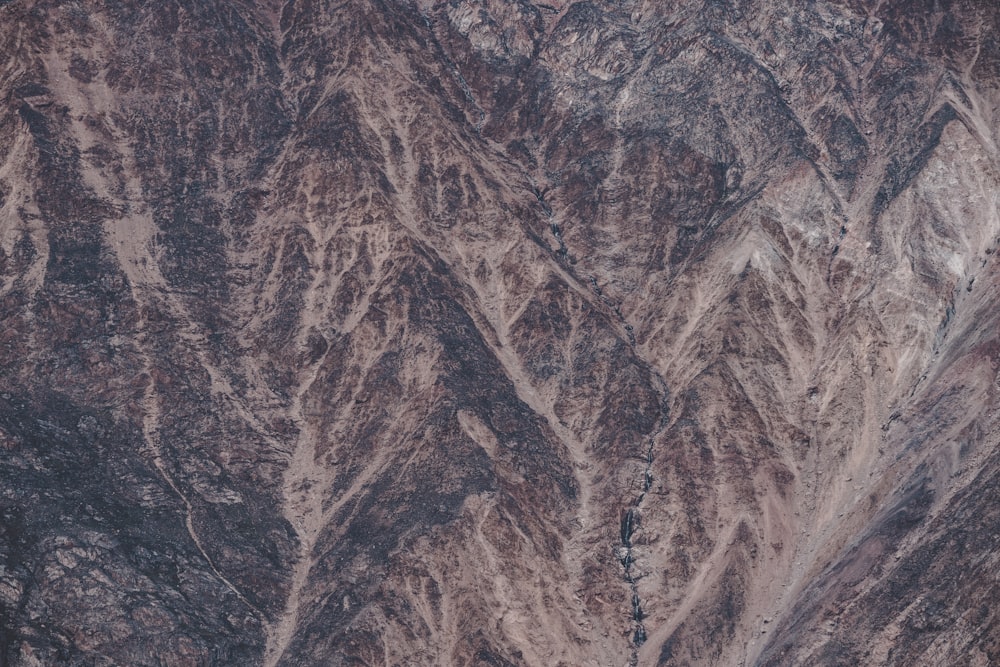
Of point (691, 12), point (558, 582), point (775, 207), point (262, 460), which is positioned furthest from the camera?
point (691, 12)

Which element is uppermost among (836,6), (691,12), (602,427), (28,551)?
(836,6)

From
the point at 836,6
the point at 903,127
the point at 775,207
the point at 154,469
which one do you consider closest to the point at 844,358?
the point at 775,207

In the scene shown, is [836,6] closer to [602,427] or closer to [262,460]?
[602,427]

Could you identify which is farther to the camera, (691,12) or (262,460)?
(691,12)

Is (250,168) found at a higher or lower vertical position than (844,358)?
lower

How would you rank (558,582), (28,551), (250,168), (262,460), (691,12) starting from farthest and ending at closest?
(691,12) → (250,168) → (262,460) → (558,582) → (28,551)

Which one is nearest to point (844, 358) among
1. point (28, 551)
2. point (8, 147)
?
point (28, 551)
